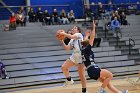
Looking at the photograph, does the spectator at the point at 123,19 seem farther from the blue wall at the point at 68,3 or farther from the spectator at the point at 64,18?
the spectator at the point at 64,18

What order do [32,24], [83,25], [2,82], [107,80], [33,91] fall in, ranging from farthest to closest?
→ [83,25]
[32,24]
[2,82]
[33,91]
[107,80]

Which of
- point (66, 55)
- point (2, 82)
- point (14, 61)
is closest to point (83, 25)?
point (66, 55)

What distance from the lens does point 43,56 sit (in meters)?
15.3

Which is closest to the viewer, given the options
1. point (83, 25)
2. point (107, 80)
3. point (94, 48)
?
point (107, 80)

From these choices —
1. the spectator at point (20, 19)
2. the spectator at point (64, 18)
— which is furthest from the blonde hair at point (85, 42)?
the spectator at point (64, 18)

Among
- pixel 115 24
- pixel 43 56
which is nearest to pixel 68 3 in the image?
pixel 115 24

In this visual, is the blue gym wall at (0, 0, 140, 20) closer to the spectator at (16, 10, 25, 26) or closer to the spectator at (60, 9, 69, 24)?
the spectator at (60, 9, 69, 24)

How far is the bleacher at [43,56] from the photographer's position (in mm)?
13555

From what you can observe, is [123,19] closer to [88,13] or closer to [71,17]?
[88,13]

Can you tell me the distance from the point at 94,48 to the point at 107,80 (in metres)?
9.09

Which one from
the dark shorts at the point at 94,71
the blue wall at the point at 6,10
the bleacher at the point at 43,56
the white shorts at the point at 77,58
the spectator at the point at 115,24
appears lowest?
the bleacher at the point at 43,56

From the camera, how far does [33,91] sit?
10641 millimetres

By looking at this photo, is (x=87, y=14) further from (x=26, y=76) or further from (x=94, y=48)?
(x=26, y=76)

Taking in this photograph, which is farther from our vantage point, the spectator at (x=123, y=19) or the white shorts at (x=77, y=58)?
the spectator at (x=123, y=19)
